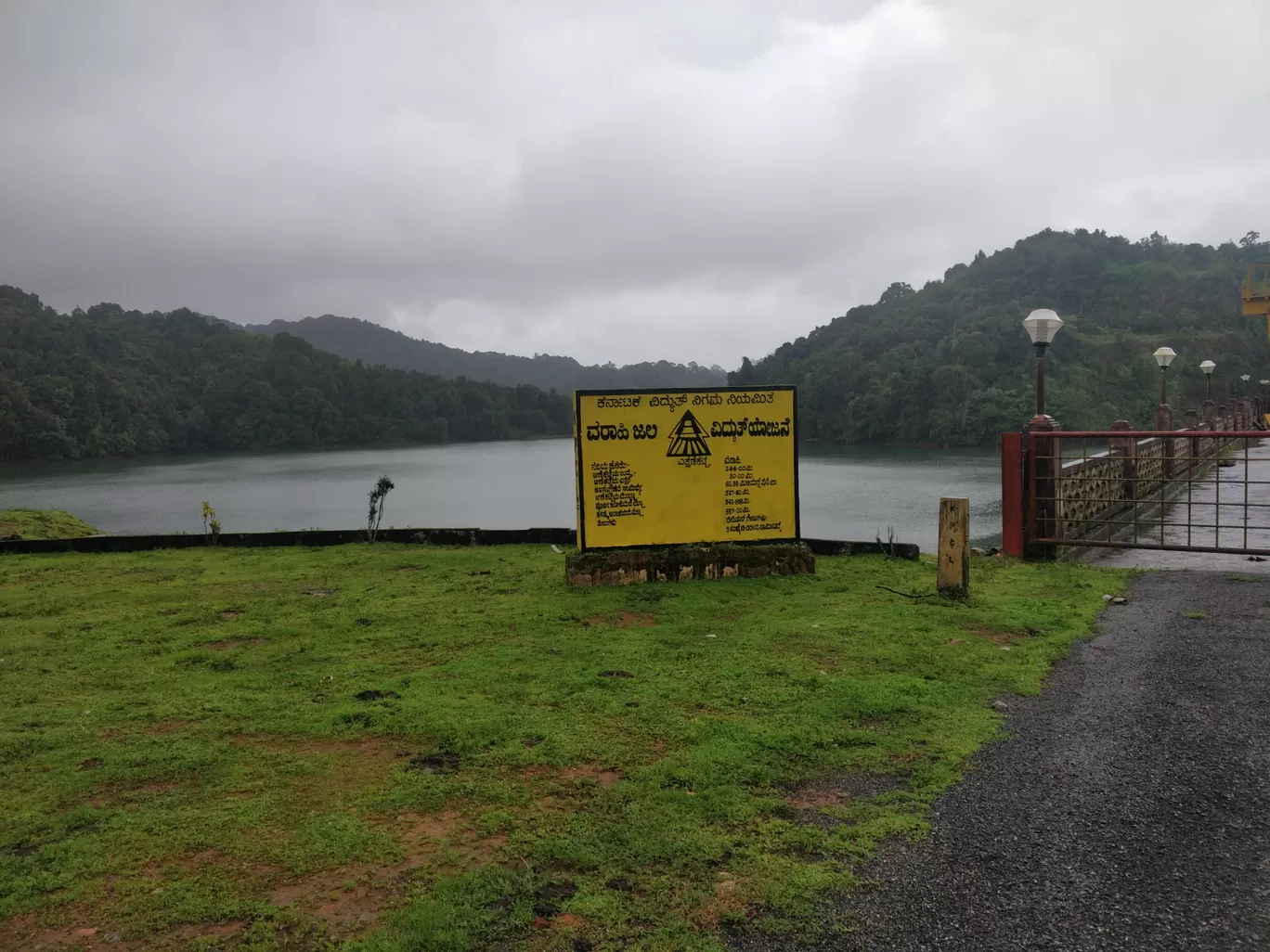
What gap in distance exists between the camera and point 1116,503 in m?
11.7

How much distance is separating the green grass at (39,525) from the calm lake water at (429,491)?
325 inches

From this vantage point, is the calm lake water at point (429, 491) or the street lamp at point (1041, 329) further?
the calm lake water at point (429, 491)

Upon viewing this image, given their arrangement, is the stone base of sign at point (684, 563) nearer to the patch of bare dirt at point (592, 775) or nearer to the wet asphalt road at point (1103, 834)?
the wet asphalt road at point (1103, 834)

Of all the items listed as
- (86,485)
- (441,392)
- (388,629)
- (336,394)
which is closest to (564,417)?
(441,392)

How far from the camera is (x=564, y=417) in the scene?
95312 mm

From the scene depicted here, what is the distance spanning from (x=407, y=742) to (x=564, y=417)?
91.9 meters

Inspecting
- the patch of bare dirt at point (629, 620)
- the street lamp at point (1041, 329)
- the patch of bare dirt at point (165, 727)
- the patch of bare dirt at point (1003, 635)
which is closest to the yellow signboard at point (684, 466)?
the patch of bare dirt at point (629, 620)

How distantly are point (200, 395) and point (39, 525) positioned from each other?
6594 centimetres

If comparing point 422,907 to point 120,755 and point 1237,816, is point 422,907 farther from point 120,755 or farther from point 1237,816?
point 1237,816

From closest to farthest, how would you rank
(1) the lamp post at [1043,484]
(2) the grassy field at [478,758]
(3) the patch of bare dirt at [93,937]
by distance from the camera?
(3) the patch of bare dirt at [93,937]
(2) the grassy field at [478,758]
(1) the lamp post at [1043,484]

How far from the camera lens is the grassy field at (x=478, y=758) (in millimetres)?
2648

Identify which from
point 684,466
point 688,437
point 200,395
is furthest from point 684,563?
point 200,395

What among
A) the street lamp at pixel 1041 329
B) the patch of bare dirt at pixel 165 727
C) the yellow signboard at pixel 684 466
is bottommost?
the patch of bare dirt at pixel 165 727

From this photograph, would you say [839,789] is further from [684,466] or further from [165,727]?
[684,466]
